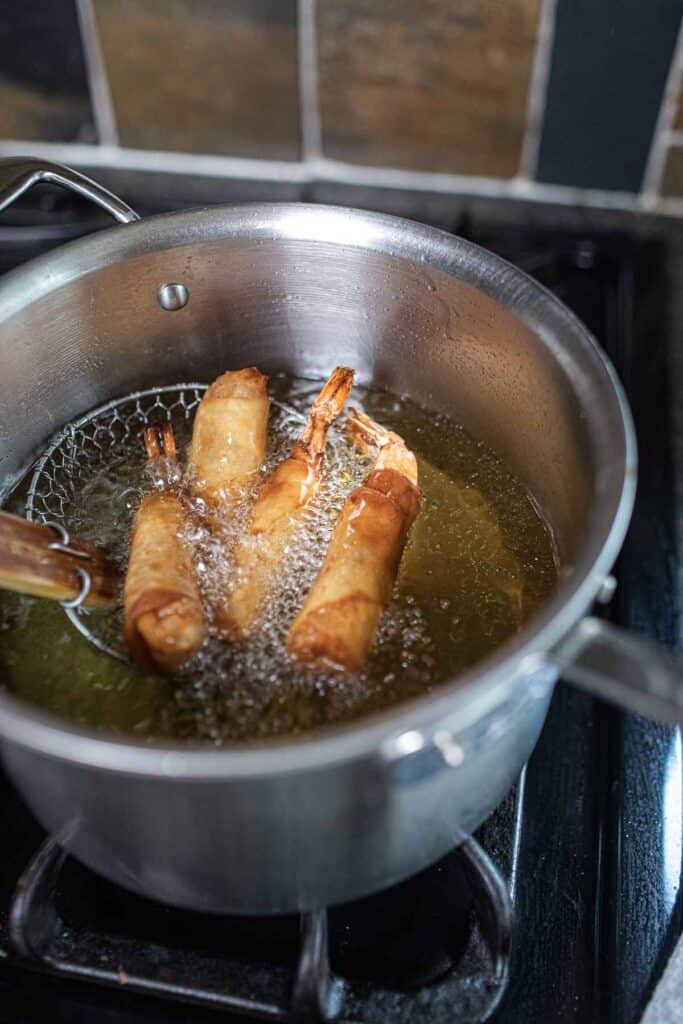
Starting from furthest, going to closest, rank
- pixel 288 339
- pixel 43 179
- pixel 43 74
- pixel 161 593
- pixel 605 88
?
pixel 43 74
pixel 605 88
pixel 288 339
pixel 43 179
pixel 161 593

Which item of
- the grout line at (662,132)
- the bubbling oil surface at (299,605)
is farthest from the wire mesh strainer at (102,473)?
the grout line at (662,132)

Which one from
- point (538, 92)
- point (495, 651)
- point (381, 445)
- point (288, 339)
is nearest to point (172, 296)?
point (288, 339)

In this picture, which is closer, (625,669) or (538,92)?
(625,669)

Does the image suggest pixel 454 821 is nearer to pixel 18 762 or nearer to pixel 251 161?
pixel 18 762

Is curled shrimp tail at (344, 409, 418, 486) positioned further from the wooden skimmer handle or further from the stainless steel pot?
the wooden skimmer handle

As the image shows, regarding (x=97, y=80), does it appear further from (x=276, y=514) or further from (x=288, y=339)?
(x=276, y=514)

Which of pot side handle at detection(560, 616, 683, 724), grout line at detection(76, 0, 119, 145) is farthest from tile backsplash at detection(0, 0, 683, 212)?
pot side handle at detection(560, 616, 683, 724)
